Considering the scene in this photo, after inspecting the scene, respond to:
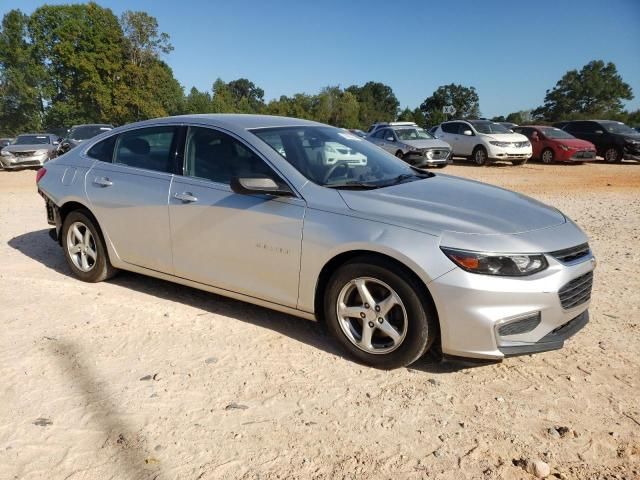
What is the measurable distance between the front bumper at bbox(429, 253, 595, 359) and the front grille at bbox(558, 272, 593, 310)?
4 centimetres

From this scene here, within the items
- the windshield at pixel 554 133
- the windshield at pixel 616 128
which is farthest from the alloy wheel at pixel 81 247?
the windshield at pixel 616 128

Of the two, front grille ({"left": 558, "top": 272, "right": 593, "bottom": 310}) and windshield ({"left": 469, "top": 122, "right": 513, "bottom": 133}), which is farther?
windshield ({"left": 469, "top": 122, "right": 513, "bottom": 133})

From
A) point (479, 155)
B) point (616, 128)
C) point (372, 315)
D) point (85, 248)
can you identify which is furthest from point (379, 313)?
point (616, 128)

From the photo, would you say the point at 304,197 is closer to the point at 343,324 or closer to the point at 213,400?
the point at 343,324

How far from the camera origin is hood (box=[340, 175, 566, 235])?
3227 millimetres

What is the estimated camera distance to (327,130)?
459cm

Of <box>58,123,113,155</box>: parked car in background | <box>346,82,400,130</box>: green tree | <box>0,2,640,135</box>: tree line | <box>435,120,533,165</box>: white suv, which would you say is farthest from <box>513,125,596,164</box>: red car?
<box>346,82,400,130</box>: green tree

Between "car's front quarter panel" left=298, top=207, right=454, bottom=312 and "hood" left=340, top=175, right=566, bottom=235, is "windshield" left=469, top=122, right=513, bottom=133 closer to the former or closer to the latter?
"hood" left=340, top=175, right=566, bottom=235

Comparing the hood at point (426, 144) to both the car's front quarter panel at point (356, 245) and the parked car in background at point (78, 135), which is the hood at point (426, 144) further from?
the car's front quarter panel at point (356, 245)

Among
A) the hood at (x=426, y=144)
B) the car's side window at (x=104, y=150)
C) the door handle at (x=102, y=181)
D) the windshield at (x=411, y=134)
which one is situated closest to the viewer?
→ the door handle at (x=102, y=181)

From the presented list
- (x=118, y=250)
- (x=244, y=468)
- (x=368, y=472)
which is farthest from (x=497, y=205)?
(x=118, y=250)

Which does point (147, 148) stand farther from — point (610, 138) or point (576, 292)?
point (610, 138)

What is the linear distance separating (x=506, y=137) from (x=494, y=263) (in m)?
17.6

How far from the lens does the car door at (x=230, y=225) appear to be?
367cm
